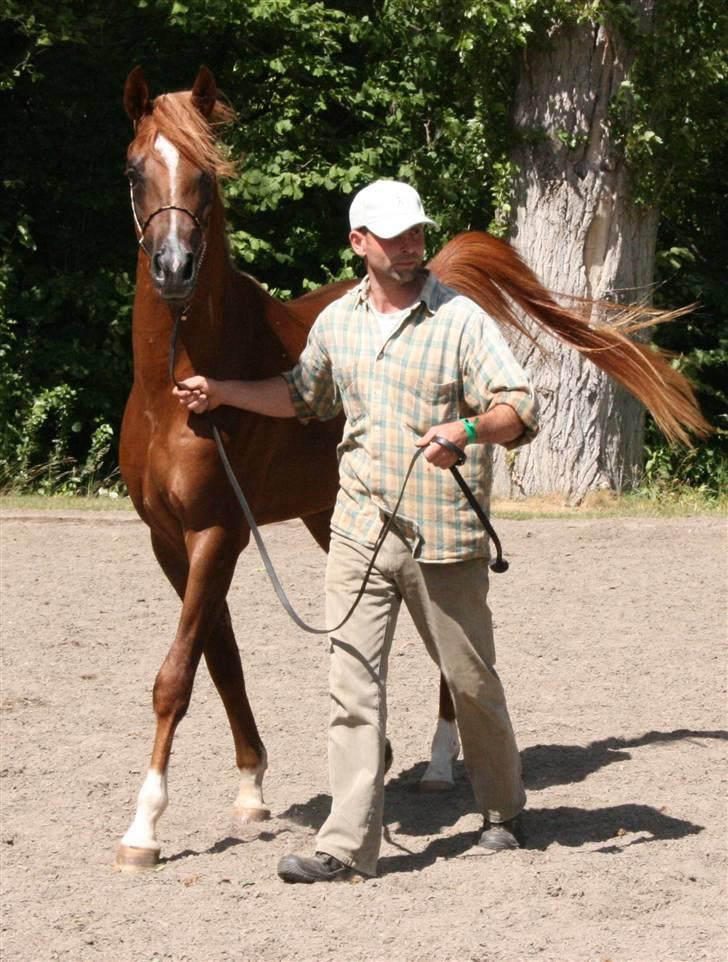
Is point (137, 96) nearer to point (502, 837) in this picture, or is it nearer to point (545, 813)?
point (502, 837)

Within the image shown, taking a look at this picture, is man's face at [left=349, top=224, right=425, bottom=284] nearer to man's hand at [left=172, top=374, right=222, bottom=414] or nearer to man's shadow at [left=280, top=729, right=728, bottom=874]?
man's hand at [left=172, top=374, right=222, bottom=414]

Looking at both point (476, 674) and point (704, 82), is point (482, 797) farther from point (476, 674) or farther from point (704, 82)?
point (704, 82)

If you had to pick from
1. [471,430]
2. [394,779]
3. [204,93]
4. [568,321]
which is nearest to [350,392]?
[471,430]

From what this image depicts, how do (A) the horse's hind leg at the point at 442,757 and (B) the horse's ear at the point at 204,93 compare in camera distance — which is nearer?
(B) the horse's ear at the point at 204,93

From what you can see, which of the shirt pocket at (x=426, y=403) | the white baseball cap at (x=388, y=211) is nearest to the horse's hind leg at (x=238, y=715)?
the shirt pocket at (x=426, y=403)

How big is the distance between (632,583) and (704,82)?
4.82 meters

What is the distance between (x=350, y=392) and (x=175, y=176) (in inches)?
33.5

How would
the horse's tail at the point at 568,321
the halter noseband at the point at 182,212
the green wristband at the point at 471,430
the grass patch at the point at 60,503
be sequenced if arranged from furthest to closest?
the grass patch at the point at 60,503, the horse's tail at the point at 568,321, the halter noseband at the point at 182,212, the green wristband at the point at 471,430

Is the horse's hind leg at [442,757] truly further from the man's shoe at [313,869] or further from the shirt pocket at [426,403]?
the shirt pocket at [426,403]

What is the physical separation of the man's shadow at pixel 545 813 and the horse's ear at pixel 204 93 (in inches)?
94.9

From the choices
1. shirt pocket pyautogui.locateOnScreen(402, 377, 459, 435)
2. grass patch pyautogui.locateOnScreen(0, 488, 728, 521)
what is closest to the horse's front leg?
shirt pocket pyautogui.locateOnScreen(402, 377, 459, 435)

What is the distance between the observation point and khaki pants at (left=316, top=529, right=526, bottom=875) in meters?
4.45

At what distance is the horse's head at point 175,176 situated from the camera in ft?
14.5

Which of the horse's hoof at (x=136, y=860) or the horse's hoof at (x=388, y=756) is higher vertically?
the horse's hoof at (x=388, y=756)
